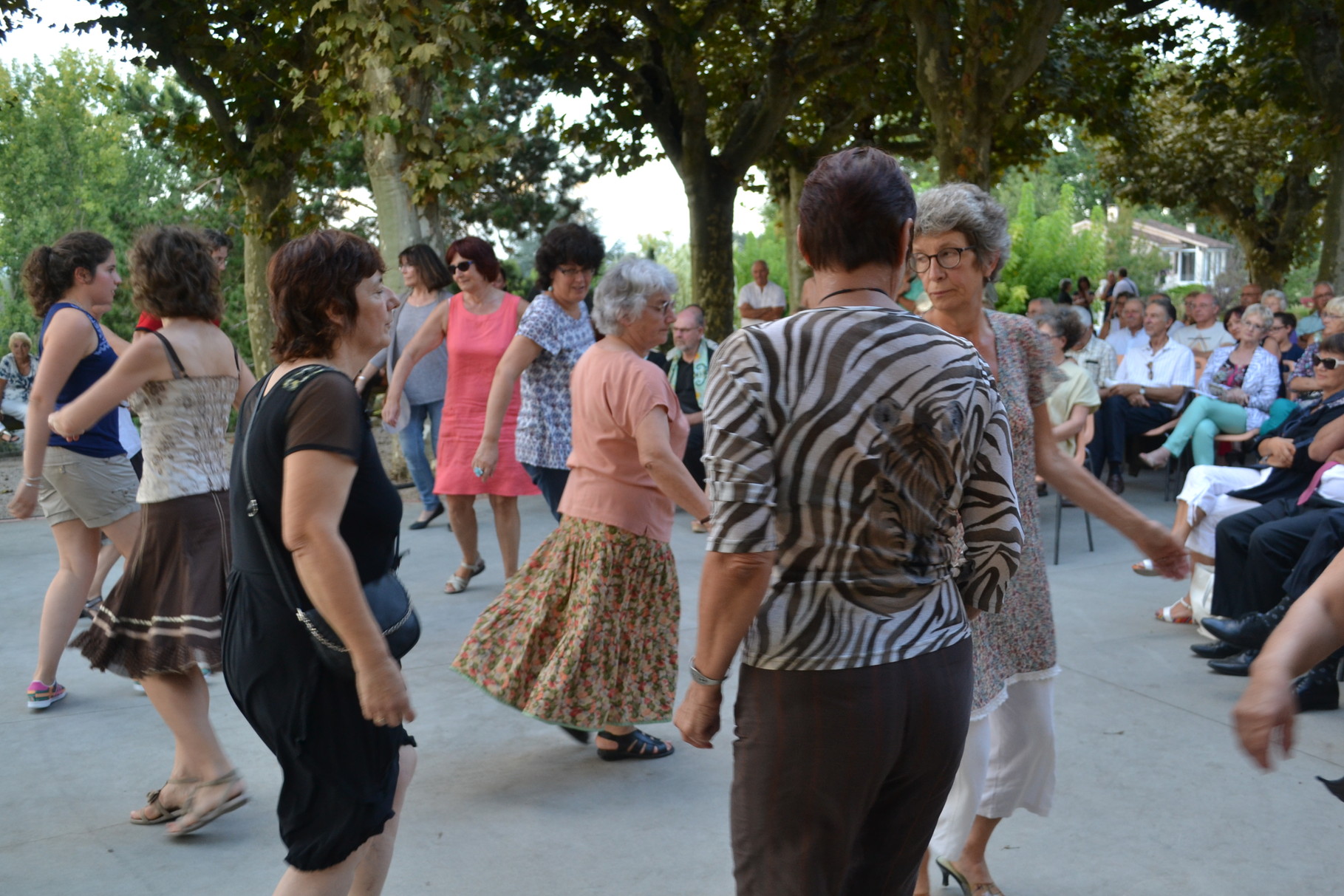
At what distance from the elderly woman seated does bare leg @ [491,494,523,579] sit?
11.2 feet

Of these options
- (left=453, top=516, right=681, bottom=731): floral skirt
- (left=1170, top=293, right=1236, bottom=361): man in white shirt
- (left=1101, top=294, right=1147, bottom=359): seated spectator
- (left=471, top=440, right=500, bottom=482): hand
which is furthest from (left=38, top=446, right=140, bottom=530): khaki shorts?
(left=1170, top=293, right=1236, bottom=361): man in white shirt

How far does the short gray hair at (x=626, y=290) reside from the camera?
4.00 m

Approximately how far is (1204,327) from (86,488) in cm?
950

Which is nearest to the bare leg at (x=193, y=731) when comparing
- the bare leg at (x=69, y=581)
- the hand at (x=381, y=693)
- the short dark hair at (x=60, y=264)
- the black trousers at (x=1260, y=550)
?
the bare leg at (x=69, y=581)

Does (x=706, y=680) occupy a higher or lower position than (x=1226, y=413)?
higher

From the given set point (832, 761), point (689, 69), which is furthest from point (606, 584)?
point (689, 69)

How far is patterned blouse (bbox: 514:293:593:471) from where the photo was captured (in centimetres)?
553

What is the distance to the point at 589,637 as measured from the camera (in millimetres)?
3967

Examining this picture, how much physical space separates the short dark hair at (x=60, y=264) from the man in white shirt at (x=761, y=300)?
7572 mm

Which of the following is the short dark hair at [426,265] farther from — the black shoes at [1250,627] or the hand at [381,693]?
the hand at [381,693]

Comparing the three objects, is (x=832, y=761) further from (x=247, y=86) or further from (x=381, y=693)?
(x=247, y=86)

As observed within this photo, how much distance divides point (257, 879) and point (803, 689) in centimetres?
217

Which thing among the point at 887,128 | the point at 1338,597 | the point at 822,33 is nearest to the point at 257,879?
the point at 1338,597

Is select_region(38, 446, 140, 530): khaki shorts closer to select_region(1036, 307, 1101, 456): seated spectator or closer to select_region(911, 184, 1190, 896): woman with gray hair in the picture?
select_region(911, 184, 1190, 896): woman with gray hair
